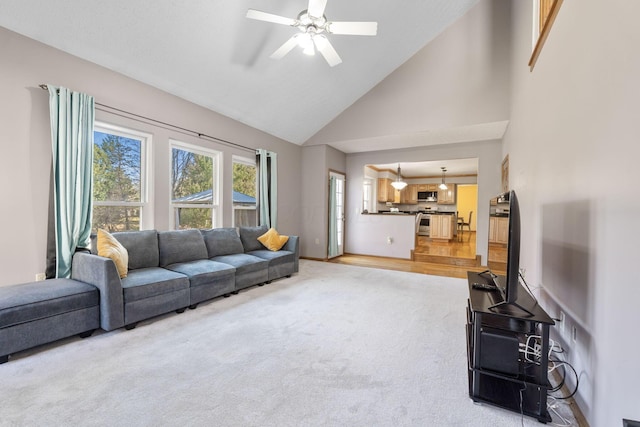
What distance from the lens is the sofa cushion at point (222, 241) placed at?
13.1 ft

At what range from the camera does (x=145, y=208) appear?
3.68m

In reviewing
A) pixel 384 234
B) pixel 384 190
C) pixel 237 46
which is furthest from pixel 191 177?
pixel 384 190

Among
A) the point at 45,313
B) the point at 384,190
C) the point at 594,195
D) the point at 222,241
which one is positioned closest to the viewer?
the point at 594,195

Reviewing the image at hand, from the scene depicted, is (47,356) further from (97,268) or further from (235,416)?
(235,416)

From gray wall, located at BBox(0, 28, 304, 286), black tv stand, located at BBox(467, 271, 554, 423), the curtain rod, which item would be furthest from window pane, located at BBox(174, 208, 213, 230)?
black tv stand, located at BBox(467, 271, 554, 423)

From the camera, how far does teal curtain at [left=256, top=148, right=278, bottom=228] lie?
17.1ft

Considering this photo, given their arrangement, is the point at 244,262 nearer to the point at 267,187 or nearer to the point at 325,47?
the point at 267,187

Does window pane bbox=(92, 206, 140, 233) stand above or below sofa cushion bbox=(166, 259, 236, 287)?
above

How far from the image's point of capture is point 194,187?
4.31 metres

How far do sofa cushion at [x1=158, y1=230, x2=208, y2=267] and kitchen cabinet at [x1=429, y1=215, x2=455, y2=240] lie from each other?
23.7ft

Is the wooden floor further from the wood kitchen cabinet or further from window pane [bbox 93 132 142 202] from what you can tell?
window pane [bbox 93 132 142 202]

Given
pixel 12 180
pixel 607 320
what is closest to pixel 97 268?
pixel 12 180

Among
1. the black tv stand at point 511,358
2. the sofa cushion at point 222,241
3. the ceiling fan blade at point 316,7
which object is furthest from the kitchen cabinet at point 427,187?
the black tv stand at point 511,358

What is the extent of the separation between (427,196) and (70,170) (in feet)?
34.7
